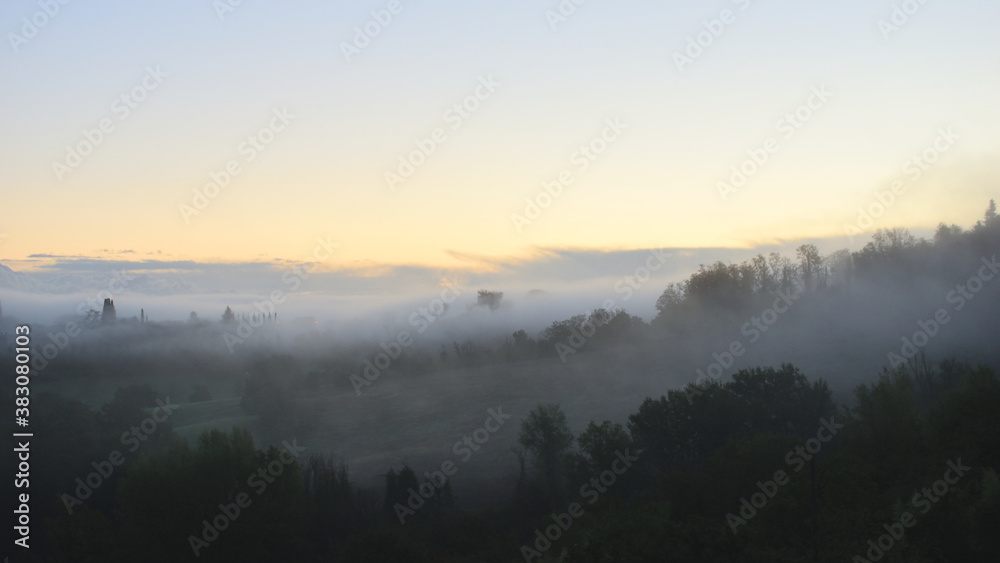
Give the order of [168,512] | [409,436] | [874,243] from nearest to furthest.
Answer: [168,512] → [409,436] → [874,243]

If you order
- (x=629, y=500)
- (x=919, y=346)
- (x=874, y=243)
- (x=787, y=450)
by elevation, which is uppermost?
(x=874, y=243)

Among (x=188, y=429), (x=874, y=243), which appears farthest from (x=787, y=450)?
(x=874, y=243)

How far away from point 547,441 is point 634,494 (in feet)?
44.0

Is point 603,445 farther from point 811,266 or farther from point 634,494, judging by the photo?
point 811,266

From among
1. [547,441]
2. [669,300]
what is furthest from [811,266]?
[547,441]

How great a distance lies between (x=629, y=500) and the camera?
65.9 meters

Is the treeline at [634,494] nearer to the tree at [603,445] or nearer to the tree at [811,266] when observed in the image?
the tree at [603,445]

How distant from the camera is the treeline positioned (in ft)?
120

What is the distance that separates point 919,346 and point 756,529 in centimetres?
8463

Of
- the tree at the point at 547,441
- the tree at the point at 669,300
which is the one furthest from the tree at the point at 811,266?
the tree at the point at 547,441

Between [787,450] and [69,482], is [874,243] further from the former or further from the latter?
[69,482]

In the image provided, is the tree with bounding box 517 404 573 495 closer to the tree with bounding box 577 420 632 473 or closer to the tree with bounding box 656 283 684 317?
the tree with bounding box 577 420 632 473

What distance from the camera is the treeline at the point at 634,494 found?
36.6m

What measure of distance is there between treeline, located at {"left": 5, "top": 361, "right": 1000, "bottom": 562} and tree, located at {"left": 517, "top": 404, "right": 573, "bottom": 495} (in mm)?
238
